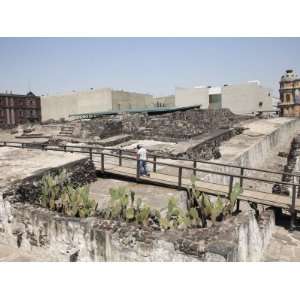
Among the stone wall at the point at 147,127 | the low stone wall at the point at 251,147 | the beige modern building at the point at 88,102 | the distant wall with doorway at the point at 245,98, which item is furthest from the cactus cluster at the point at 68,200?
the distant wall with doorway at the point at 245,98

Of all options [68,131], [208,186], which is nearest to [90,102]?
[68,131]

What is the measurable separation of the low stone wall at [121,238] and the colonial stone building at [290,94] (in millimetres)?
33582

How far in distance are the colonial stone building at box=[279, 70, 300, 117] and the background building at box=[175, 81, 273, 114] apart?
2222 mm

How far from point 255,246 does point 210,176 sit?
4.48 m

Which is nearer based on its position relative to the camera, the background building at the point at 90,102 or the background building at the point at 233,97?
the background building at the point at 90,102

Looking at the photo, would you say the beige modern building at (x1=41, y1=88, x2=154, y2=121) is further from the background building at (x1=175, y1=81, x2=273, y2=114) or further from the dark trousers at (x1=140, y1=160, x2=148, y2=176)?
the dark trousers at (x1=140, y1=160, x2=148, y2=176)

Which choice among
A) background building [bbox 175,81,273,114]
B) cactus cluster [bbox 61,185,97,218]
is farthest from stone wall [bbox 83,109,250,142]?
background building [bbox 175,81,273,114]

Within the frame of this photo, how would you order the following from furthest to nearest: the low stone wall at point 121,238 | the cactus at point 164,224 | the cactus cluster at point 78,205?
1. the cactus cluster at point 78,205
2. the cactus at point 164,224
3. the low stone wall at point 121,238

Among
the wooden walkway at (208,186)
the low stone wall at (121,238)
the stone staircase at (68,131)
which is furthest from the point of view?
the stone staircase at (68,131)

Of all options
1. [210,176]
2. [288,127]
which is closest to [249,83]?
[288,127]

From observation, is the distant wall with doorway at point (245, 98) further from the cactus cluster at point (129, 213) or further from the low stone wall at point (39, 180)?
the cactus cluster at point (129, 213)

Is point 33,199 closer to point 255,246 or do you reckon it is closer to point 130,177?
point 130,177

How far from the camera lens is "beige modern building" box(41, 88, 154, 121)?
35906 millimetres

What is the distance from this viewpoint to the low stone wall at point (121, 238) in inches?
201
